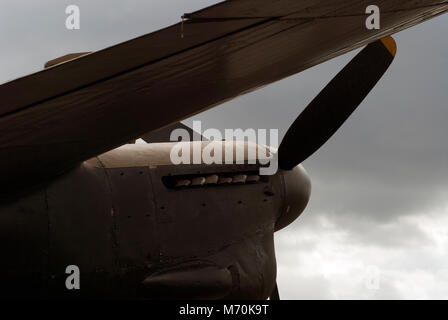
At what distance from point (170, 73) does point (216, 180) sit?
9.78 feet

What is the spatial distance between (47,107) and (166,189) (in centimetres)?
272

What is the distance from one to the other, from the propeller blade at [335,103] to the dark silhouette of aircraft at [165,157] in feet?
0.05

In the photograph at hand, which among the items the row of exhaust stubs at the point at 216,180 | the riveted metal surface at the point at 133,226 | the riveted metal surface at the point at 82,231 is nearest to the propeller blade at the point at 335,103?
the row of exhaust stubs at the point at 216,180

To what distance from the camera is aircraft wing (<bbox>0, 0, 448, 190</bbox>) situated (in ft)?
13.1

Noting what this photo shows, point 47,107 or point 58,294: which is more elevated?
point 47,107

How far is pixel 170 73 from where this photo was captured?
4.40 meters

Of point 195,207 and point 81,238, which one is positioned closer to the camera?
point 81,238

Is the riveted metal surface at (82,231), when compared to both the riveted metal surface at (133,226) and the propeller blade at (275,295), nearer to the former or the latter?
the riveted metal surface at (133,226)

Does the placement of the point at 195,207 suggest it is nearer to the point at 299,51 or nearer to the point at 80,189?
the point at 80,189

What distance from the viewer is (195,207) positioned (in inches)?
274

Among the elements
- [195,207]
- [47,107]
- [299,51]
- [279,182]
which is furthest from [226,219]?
[47,107]

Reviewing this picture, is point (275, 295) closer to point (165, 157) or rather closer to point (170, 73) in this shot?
point (165, 157)

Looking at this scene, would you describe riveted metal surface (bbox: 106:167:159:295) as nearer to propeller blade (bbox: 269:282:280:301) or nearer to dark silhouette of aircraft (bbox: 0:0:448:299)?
dark silhouette of aircraft (bbox: 0:0:448:299)

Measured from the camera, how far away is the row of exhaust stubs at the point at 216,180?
7043mm
